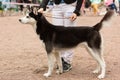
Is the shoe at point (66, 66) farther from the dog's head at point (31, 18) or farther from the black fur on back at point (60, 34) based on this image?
the dog's head at point (31, 18)

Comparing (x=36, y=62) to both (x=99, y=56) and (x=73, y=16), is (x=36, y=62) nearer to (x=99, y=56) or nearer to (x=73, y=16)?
(x=73, y=16)

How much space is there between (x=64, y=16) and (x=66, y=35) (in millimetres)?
644

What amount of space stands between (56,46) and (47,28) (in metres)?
0.40

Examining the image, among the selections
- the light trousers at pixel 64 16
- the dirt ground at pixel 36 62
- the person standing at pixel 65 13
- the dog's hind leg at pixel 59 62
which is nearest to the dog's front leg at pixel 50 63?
the dirt ground at pixel 36 62

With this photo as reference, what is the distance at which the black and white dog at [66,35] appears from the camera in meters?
6.97

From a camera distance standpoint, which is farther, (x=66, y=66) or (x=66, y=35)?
(x=66, y=66)

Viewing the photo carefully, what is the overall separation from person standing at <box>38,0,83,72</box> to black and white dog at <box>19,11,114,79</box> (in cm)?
38

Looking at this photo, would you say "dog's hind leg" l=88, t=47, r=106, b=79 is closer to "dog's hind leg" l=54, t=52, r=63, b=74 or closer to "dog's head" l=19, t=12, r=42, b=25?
"dog's hind leg" l=54, t=52, r=63, b=74

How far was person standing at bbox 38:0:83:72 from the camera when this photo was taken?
7365 millimetres

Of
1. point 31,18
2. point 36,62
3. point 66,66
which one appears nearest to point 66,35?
point 31,18

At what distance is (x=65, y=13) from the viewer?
7.55 m

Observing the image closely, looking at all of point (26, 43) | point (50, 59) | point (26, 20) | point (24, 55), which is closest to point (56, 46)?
point (50, 59)

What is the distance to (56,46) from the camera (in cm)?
711

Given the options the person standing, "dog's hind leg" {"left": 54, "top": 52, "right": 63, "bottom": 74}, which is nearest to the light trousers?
the person standing
